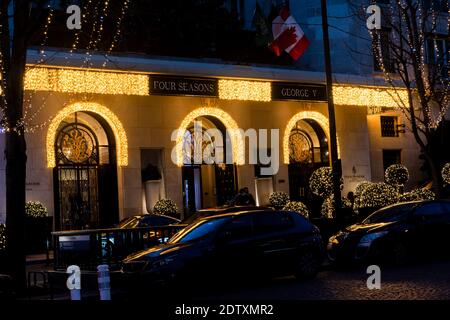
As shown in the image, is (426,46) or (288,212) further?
(426,46)

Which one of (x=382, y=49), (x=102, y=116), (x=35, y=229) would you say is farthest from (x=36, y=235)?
(x=382, y=49)

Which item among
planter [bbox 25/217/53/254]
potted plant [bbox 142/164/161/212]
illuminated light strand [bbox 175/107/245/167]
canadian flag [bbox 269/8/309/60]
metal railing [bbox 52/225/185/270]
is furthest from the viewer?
canadian flag [bbox 269/8/309/60]

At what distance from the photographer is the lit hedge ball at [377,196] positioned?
29156 millimetres

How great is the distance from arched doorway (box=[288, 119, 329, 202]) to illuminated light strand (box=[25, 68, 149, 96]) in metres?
9.09

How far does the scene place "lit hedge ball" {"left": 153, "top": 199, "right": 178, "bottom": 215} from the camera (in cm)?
2789

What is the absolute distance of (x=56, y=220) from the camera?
2656cm

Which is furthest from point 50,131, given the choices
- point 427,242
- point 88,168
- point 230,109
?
point 427,242

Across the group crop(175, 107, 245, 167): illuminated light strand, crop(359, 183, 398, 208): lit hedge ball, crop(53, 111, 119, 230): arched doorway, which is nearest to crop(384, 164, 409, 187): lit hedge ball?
crop(359, 183, 398, 208): lit hedge ball

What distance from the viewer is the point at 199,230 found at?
53.7ft

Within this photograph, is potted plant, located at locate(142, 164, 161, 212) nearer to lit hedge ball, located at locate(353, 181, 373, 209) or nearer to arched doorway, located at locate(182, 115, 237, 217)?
arched doorway, located at locate(182, 115, 237, 217)

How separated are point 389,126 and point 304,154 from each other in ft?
16.0

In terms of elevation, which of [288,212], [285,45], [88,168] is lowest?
[288,212]
